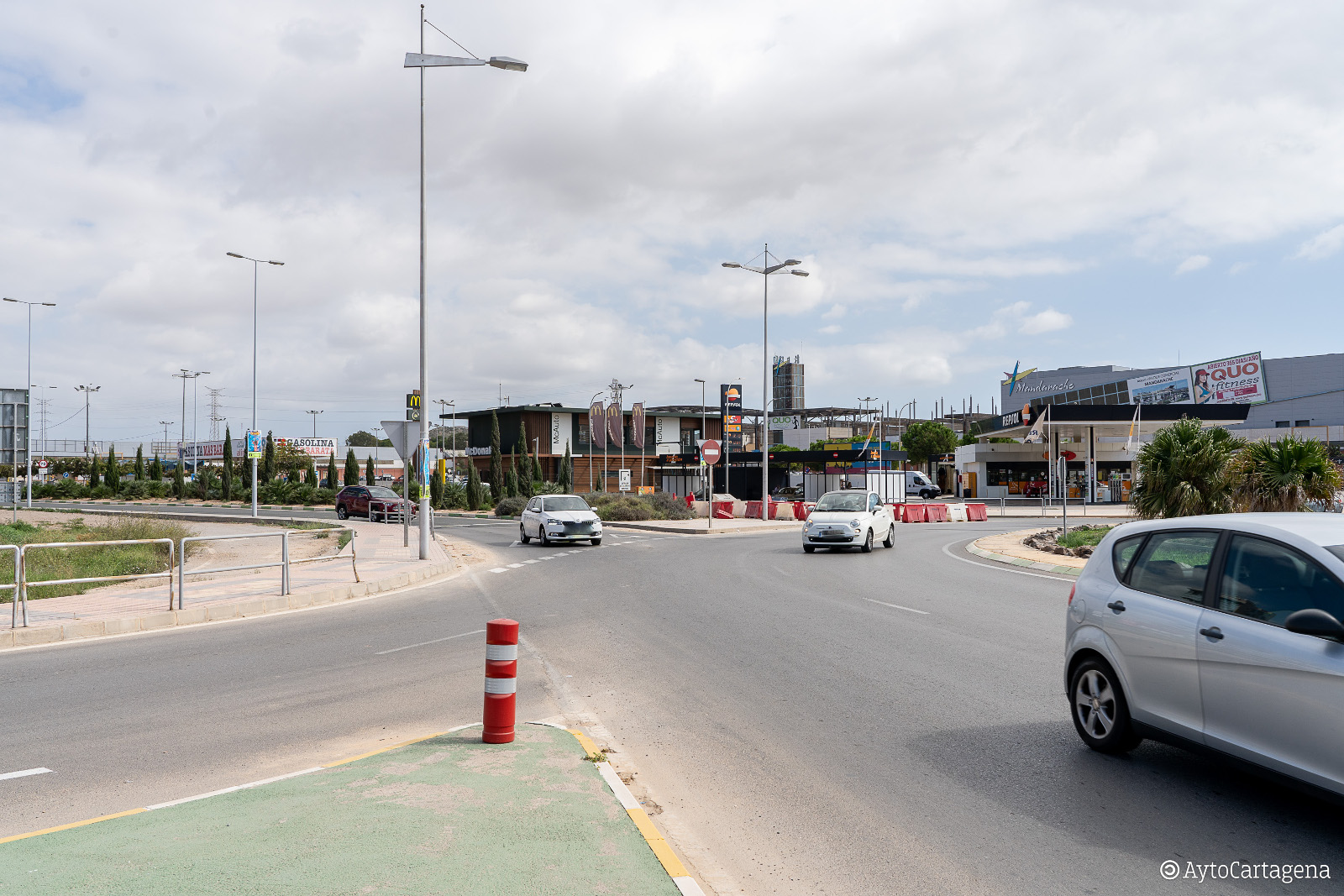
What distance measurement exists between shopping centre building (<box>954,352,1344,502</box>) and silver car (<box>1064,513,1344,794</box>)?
1727 inches

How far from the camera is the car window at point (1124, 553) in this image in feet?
20.7

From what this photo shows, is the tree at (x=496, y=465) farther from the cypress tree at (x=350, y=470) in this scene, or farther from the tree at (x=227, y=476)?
the tree at (x=227, y=476)

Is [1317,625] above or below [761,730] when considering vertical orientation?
above

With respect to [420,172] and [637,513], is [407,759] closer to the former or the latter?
[420,172]

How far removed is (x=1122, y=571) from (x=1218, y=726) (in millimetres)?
1280

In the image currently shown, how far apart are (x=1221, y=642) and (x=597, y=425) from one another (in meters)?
63.5

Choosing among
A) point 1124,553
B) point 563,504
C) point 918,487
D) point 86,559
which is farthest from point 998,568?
point 918,487

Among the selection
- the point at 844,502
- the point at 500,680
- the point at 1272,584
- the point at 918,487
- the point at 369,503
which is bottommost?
the point at 369,503

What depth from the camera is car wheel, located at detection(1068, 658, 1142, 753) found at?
609 centimetres

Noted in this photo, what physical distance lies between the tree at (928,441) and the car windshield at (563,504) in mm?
85870

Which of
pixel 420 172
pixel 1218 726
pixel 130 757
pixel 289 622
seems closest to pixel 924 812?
pixel 1218 726

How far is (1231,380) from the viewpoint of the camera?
80.0 meters

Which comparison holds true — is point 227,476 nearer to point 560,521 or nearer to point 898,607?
point 560,521

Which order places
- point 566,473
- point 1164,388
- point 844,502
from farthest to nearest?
1. point 1164,388
2. point 566,473
3. point 844,502
